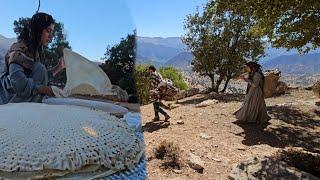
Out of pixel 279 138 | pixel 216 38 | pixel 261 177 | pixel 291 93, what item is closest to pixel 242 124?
pixel 279 138

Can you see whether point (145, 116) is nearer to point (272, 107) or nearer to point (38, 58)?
point (272, 107)

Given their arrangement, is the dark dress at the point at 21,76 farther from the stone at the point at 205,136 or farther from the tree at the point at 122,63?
the stone at the point at 205,136

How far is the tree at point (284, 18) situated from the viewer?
31.2 feet

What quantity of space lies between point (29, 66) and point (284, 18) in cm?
1336

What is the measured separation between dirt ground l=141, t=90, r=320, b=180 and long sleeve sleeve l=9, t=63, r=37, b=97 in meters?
4.44

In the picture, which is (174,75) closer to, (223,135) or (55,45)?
(223,135)

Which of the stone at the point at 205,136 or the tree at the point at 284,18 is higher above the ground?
the tree at the point at 284,18

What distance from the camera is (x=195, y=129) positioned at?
11.2 m

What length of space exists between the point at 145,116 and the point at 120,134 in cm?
1231

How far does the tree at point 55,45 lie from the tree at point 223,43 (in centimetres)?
2206

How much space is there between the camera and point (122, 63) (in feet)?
3.94

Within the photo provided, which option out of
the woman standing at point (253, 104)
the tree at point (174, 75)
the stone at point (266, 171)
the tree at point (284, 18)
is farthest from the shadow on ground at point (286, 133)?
the tree at point (174, 75)

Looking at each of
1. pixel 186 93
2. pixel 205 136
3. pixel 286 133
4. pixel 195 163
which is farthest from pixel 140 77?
pixel 186 93

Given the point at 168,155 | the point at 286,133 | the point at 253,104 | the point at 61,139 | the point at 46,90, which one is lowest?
the point at 286,133
